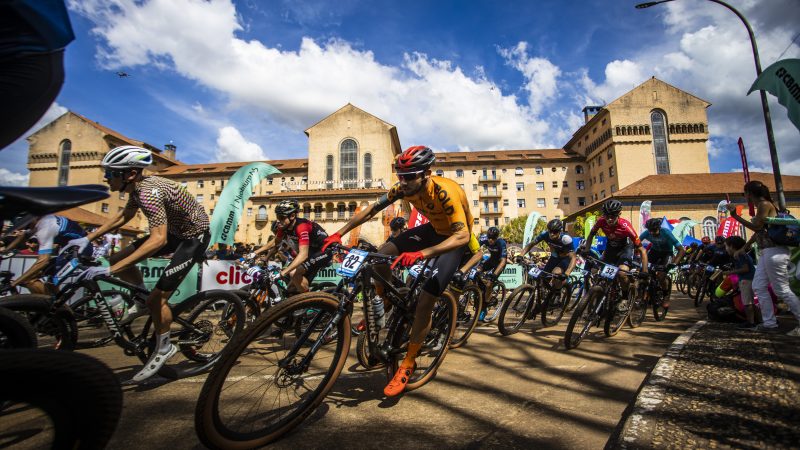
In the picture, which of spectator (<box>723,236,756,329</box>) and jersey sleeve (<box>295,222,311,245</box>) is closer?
jersey sleeve (<box>295,222,311,245</box>)

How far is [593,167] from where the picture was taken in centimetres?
6359

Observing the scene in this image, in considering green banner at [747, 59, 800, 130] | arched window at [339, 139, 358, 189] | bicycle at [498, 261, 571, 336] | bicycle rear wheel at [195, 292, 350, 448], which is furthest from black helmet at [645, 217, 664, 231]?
arched window at [339, 139, 358, 189]

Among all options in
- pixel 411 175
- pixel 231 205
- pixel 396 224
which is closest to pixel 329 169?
pixel 231 205

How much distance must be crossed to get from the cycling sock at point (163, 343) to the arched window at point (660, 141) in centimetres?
6575

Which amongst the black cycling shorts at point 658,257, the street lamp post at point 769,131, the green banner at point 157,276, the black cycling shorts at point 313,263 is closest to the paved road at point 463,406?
the black cycling shorts at point 313,263

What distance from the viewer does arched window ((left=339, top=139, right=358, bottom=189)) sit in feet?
168

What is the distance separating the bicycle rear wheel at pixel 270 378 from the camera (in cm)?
193

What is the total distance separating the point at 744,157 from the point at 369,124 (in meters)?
46.8

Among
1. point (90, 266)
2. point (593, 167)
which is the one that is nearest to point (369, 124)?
point (593, 167)

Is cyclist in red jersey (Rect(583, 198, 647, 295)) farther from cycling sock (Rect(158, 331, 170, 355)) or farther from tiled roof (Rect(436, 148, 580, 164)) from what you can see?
tiled roof (Rect(436, 148, 580, 164))

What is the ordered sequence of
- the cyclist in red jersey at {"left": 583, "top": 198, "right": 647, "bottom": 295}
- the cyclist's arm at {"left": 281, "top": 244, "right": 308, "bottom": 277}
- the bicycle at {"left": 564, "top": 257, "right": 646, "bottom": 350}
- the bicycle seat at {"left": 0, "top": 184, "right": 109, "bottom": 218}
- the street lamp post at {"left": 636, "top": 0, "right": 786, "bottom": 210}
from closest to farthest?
1. the bicycle seat at {"left": 0, "top": 184, "right": 109, "bottom": 218}
2. the bicycle at {"left": 564, "top": 257, "right": 646, "bottom": 350}
3. the cyclist's arm at {"left": 281, "top": 244, "right": 308, "bottom": 277}
4. the cyclist in red jersey at {"left": 583, "top": 198, "right": 647, "bottom": 295}
5. the street lamp post at {"left": 636, "top": 0, "right": 786, "bottom": 210}

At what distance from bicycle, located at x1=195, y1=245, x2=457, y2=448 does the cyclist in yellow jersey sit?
0.15 m

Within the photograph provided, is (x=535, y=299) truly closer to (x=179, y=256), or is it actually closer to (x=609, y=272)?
(x=609, y=272)

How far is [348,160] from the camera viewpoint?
170 ft
